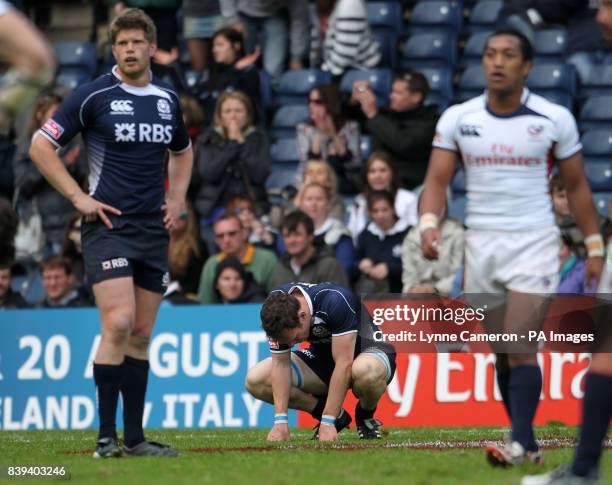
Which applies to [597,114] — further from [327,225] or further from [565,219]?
[327,225]

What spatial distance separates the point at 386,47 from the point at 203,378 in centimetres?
557

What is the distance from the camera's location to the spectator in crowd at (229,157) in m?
15.5

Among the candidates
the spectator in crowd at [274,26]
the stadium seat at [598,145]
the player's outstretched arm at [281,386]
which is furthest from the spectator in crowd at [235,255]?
the player's outstretched arm at [281,386]

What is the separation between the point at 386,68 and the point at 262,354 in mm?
5040

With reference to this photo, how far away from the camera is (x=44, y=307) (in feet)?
50.5

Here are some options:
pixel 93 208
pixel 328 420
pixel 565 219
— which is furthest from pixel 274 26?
pixel 93 208

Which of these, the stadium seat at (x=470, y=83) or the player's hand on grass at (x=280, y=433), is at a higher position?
the stadium seat at (x=470, y=83)

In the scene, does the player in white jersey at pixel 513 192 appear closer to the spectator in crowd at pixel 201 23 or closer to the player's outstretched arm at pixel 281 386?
the player's outstretched arm at pixel 281 386

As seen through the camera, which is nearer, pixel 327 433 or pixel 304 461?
pixel 304 461

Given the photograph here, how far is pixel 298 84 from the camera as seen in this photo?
17.6 meters

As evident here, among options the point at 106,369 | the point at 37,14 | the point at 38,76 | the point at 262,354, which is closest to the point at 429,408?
the point at 262,354

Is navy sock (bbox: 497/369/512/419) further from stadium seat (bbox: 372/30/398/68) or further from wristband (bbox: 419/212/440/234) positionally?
stadium seat (bbox: 372/30/398/68)

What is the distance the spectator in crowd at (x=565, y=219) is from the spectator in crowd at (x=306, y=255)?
2055mm

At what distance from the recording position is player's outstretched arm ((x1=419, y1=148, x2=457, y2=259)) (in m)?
7.98
